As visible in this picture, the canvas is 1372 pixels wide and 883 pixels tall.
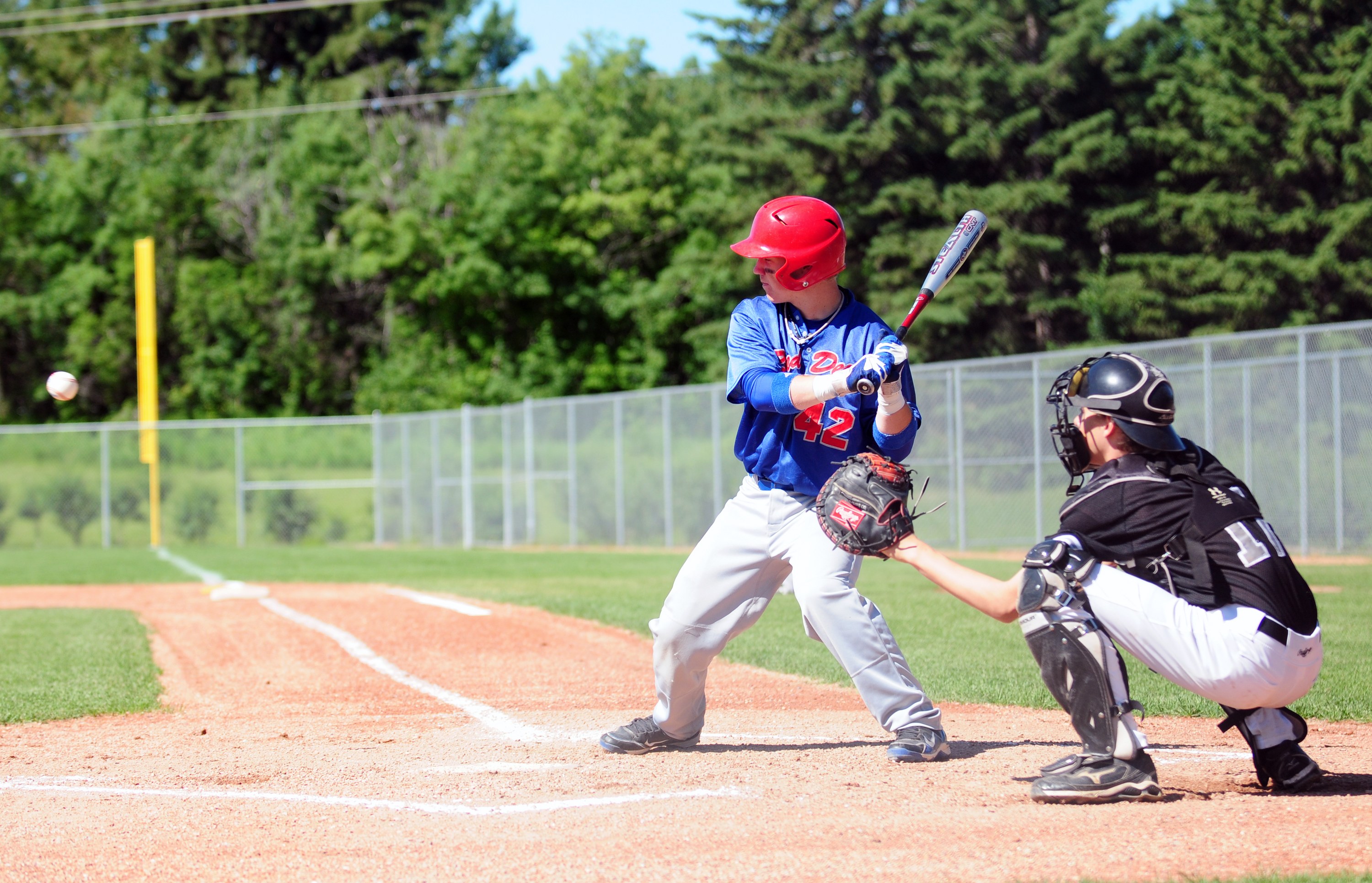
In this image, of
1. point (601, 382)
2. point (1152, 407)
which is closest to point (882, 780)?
point (1152, 407)

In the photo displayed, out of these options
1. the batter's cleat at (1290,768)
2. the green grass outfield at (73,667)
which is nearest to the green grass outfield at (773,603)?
the batter's cleat at (1290,768)

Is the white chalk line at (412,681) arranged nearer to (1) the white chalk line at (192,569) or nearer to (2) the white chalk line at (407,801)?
(2) the white chalk line at (407,801)

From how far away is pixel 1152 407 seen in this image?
A: 392 centimetres

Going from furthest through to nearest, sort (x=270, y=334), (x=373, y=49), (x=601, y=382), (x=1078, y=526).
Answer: (x=373, y=49)
(x=270, y=334)
(x=601, y=382)
(x=1078, y=526)

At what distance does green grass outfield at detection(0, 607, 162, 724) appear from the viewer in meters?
6.56

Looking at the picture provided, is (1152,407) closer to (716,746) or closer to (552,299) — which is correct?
→ (716,746)

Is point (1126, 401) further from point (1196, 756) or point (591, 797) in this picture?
point (591, 797)

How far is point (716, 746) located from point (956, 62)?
2632 centimetres

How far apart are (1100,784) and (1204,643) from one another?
55cm

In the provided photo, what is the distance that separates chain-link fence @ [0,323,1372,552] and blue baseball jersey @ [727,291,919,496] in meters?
11.2

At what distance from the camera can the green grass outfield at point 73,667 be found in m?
6.56

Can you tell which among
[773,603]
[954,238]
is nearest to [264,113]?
[773,603]

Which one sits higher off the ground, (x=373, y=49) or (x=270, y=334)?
(x=373, y=49)

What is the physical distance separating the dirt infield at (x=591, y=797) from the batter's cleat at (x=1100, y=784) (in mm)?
65
